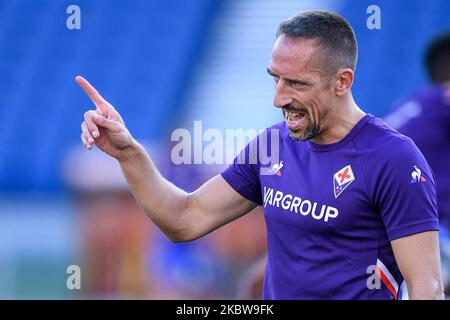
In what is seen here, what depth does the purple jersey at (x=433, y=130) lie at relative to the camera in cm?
591

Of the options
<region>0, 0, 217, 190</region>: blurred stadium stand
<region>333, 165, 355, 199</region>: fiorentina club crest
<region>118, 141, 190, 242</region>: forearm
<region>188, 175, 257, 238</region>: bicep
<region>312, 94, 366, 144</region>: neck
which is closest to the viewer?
<region>333, 165, 355, 199</region>: fiorentina club crest

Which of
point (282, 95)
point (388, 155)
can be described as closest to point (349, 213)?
point (388, 155)

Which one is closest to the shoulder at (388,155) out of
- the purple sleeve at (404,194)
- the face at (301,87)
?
the purple sleeve at (404,194)

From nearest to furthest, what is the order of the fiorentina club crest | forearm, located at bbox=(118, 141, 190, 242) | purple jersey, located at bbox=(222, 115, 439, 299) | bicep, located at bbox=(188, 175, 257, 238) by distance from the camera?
1. purple jersey, located at bbox=(222, 115, 439, 299)
2. the fiorentina club crest
3. forearm, located at bbox=(118, 141, 190, 242)
4. bicep, located at bbox=(188, 175, 257, 238)

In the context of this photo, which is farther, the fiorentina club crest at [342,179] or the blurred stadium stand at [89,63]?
the blurred stadium stand at [89,63]

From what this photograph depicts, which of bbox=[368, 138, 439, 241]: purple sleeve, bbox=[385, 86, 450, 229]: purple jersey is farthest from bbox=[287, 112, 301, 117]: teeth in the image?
bbox=[385, 86, 450, 229]: purple jersey

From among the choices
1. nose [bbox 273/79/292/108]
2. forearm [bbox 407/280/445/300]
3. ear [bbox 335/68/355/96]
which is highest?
ear [bbox 335/68/355/96]

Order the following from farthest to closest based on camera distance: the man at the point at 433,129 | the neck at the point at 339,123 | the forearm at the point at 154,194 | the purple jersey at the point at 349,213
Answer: the man at the point at 433,129 < the forearm at the point at 154,194 < the neck at the point at 339,123 < the purple jersey at the point at 349,213

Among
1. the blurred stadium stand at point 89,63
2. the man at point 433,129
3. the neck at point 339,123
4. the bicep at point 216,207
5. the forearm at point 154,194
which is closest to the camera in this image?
the neck at point 339,123

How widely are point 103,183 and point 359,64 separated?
4.09 meters

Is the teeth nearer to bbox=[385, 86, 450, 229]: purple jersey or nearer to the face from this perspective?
the face

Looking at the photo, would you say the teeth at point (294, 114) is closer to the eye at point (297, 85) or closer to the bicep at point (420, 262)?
the eye at point (297, 85)

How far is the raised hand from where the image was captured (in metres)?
3.25
